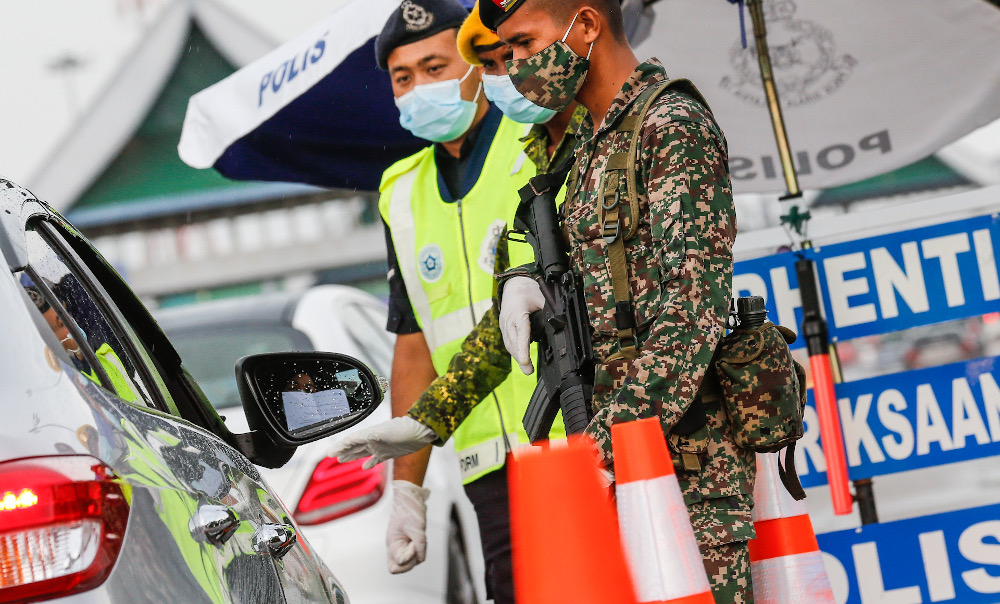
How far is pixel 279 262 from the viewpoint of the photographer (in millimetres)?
28891

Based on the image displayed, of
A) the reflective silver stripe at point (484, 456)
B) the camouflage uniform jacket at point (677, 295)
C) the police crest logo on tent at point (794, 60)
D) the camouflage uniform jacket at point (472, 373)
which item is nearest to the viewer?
the camouflage uniform jacket at point (677, 295)

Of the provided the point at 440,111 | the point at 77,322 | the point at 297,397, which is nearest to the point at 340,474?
the point at 440,111

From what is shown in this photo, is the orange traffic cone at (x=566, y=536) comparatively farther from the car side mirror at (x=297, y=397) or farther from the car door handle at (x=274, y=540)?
the car side mirror at (x=297, y=397)

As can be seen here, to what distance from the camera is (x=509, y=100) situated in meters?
3.61

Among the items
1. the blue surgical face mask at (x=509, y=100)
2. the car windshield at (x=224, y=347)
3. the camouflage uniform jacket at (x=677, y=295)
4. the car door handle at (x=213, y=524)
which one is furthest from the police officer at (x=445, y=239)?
the car door handle at (x=213, y=524)

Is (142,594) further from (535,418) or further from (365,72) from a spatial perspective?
(365,72)

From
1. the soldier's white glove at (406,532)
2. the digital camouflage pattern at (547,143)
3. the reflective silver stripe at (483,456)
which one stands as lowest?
the soldier's white glove at (406,532)

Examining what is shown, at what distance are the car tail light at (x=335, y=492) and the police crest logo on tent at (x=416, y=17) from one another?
1510mm

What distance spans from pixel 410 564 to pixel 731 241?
1924mm

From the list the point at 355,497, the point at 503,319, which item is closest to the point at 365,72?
the point at 355,497

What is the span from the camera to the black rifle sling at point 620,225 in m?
2.44

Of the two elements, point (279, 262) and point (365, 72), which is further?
point (279, 262)

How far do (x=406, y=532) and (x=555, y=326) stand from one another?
1508 millimetres

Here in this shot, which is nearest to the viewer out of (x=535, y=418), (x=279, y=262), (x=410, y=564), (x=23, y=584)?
(x=23, y=584)
